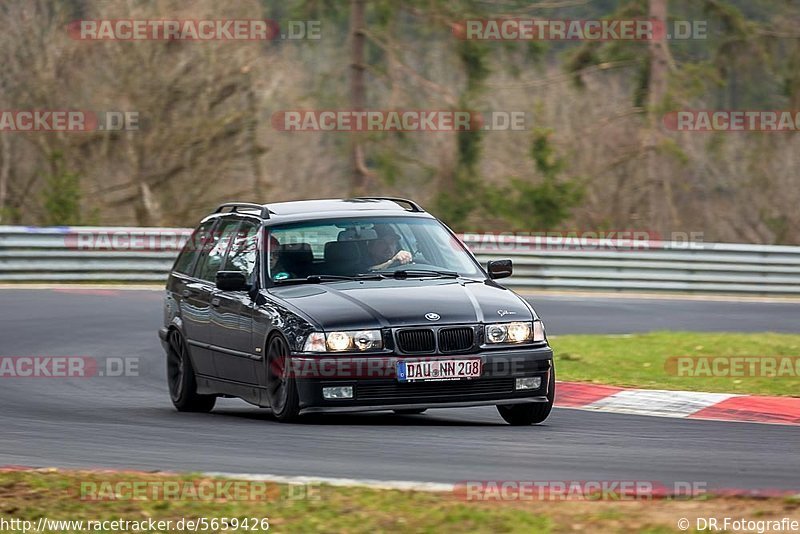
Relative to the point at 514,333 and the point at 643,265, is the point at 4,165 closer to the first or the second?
the point at 643,265

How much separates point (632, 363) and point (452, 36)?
1944 centimetres

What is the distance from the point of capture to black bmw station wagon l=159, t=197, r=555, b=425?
372 inches

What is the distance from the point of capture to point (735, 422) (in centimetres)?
1049

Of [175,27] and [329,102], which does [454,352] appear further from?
[329,102]

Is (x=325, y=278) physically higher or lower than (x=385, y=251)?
lower

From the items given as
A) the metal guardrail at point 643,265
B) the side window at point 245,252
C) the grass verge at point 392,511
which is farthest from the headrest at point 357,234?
the metal guardrail at point 643,265

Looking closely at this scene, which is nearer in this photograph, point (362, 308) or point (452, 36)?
point (362, 308)

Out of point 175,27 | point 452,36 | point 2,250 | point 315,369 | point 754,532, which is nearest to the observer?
point 754,532

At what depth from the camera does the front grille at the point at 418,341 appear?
31.0ft

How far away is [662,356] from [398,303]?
577 cm

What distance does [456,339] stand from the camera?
9.54m

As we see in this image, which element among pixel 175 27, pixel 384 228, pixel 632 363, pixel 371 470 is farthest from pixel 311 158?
pixel 371 470

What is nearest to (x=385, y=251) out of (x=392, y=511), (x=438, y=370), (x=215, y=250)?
(x=438, y=370)

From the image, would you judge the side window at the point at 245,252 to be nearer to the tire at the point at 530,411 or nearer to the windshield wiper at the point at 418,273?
the windshield wiper at the point at 418,273
